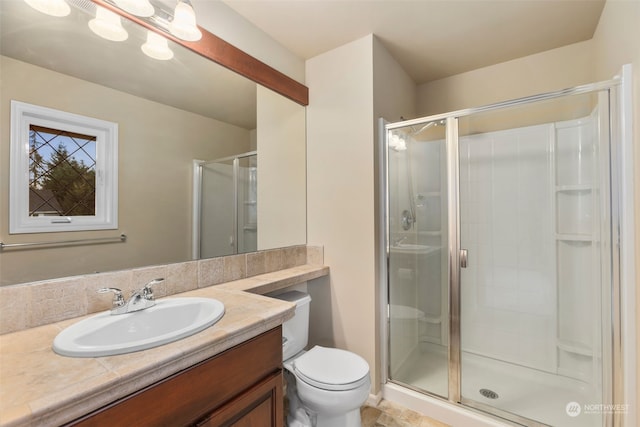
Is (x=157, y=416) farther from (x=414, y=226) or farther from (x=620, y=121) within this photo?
(x=620, y=121)

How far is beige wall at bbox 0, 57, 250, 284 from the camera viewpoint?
1012 mm

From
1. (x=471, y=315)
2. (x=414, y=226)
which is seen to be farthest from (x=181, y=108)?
(x=471, y=315)

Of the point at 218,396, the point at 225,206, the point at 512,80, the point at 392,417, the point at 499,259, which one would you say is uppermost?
the point at 512,80

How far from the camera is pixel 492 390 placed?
1852 mm

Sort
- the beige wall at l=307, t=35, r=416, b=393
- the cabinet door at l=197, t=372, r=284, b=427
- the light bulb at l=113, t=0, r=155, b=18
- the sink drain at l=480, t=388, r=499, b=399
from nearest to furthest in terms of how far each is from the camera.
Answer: the cabinet door at l=197, t=372, r=284, b=427 < the light bulb at l=113, t=0, r=155, b=18 < the sink drain at l=480, t=388, r=499, b=399 < the beige wall at l=307, t=35, r=416, b=393

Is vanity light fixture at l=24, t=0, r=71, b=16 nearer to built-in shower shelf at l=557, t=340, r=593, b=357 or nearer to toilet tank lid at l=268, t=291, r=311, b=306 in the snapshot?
toilet tank lid at l=268, t=291, r=311, b=306

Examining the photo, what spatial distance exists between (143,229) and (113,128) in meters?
0.46

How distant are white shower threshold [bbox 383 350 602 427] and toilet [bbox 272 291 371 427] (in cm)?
54

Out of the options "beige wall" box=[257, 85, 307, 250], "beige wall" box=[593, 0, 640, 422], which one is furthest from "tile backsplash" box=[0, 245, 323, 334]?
"beige wall" box=[593, 0, 640, 422]

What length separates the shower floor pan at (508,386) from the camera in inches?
64.8

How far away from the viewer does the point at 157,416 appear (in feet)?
2.53

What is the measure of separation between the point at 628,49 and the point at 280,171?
193 cm

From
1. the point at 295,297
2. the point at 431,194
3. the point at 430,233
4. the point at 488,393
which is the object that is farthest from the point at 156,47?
the point at 488,393

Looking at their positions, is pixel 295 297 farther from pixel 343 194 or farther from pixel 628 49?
pixel 628 49
